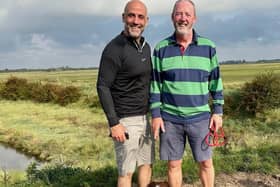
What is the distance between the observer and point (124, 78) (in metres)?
3.93

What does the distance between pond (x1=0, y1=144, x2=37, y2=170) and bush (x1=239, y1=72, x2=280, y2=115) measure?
33.8 feet

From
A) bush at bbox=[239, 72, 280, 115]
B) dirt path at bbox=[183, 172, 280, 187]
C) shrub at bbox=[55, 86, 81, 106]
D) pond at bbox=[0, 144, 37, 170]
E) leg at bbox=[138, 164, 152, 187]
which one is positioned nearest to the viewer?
leg at bbox=[138, 164, 152, 187]

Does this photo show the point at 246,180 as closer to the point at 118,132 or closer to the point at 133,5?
the point at 118,132

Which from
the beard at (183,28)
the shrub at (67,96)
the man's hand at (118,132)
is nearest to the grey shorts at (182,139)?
the man's hand at (118,132)

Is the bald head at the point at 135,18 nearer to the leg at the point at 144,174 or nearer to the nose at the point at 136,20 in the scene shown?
the nose at the point at 136,20

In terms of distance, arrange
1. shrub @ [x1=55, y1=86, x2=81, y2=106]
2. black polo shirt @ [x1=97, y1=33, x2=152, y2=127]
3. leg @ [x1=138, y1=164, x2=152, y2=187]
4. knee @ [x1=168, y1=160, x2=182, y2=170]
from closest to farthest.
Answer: black polo shirt @ [x1=97, y1=33, x2=152, y2=127] → knee @ [x1=168, y1=160, x2=182, y2=170] → leg @ [x1=138, y1=164, x2=152, y2=187] → shrub @ [x1=55, y1=86, x2=81, y2=106]

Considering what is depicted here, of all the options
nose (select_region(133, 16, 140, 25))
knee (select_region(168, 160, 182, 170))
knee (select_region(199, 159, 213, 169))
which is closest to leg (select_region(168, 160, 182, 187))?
knee (select_region(168, 160, 182, 170))

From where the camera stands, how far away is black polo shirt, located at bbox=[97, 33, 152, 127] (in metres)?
3.81

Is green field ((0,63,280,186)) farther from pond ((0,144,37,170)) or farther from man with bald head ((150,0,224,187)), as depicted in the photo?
man with bald head ((150,0,224,187))

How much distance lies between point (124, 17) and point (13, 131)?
57.1ft

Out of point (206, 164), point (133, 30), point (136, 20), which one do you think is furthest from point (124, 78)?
point (206, 164)

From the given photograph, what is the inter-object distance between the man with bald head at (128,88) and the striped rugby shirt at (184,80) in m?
0.14

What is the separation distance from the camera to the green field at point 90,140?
628 cm

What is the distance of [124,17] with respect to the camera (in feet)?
12.9
